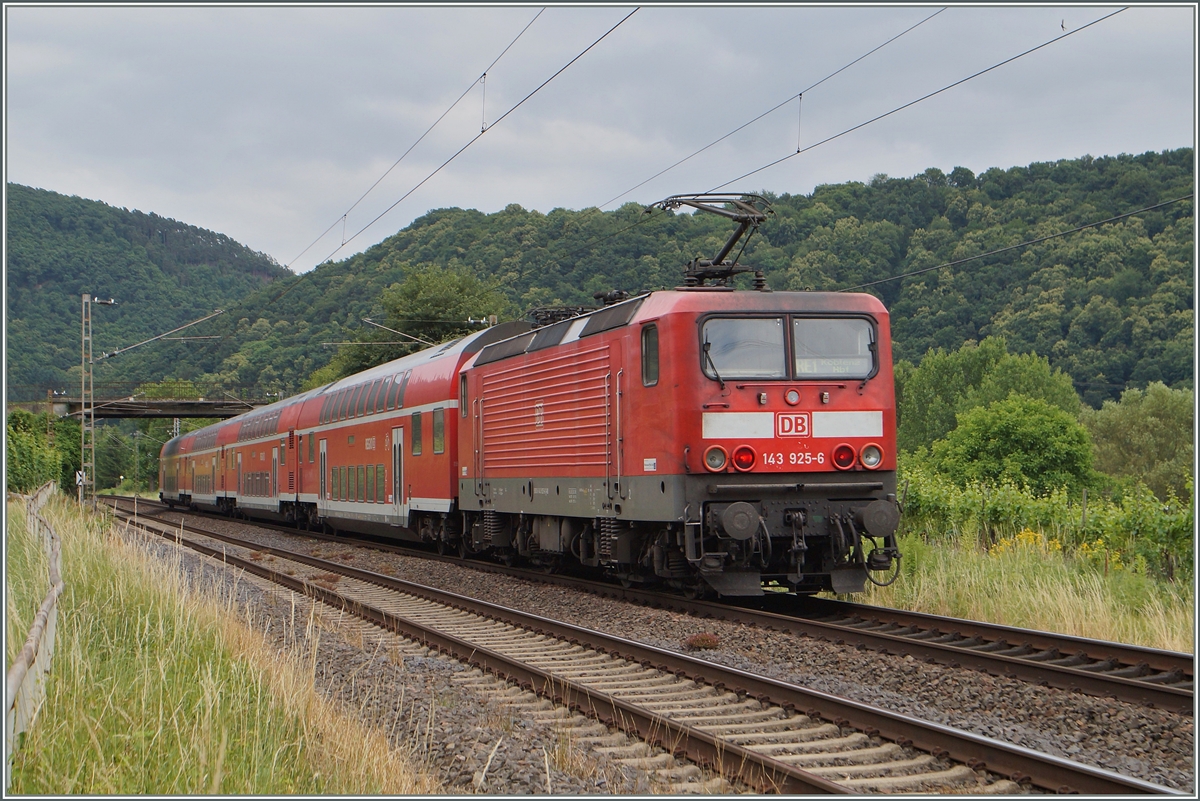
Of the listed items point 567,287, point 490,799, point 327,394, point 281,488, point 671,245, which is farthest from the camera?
point 567,287

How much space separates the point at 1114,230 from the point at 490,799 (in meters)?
58.1

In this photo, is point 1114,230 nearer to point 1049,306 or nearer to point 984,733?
point 1049,306

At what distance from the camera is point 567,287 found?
42875mm

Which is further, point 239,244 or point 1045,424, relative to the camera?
point 239,244

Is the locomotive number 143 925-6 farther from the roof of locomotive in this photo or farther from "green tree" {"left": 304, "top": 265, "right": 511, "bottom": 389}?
"green tree" {"left": 304, "top": 265, "right": 511, "bottom": 389}

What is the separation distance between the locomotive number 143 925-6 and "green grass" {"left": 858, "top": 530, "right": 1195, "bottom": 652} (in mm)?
2309

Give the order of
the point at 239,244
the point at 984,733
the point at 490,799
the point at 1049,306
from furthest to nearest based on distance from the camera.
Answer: the point at 239,244 → the point at 1049,306 → the point at 984,733 → the point at 490,799

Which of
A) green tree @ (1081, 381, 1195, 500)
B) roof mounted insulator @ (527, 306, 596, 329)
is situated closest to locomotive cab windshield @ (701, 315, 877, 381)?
roof mounted insulator @ (527, 306, 596, 329)

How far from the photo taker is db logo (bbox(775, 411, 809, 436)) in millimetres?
11281

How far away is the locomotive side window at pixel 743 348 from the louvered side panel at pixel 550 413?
1727mm

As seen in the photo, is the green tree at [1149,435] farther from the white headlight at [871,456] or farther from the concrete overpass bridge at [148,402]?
the white headlight at [871,456]

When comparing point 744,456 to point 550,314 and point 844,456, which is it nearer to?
point 844,456

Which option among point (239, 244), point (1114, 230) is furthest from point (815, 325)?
point (239, 244)

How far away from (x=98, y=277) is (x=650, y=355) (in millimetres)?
48957
